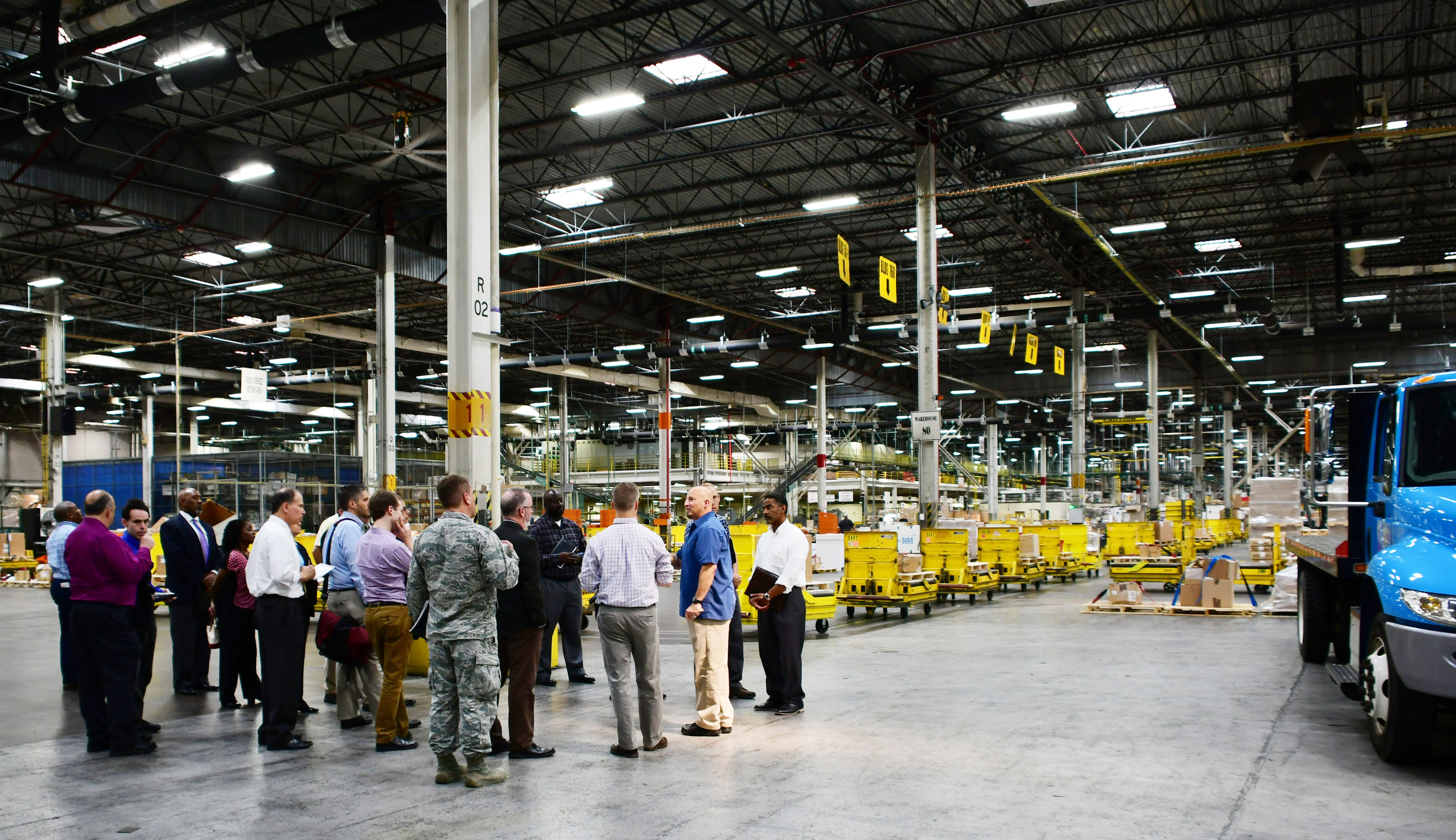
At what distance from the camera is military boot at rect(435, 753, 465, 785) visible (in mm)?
6035

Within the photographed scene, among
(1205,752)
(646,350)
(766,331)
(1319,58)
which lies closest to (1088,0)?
(1319,58)

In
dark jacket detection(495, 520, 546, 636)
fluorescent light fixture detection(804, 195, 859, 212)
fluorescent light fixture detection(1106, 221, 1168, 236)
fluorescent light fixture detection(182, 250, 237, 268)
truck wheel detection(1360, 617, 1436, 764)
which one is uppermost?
fluorescent light fixture detection(804, 195, 859, 212)

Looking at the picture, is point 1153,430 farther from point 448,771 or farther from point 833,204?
point 448,771

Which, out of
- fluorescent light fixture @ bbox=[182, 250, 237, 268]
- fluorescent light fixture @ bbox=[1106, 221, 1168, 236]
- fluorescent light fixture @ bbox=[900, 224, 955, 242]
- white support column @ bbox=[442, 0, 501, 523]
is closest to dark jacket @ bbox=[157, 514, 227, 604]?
white support column @ bbox=[442, 0, 501, 523]

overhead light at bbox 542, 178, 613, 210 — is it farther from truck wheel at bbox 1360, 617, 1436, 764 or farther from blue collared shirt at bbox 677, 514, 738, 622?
truck wheel at bbox 1360, 617, 1436, 764

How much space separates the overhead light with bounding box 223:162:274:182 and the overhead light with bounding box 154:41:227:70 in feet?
8.64

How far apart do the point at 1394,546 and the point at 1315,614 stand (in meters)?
4.27

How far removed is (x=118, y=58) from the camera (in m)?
17.8

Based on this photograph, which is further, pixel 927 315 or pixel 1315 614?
pixel 927 315

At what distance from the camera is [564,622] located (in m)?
9.80

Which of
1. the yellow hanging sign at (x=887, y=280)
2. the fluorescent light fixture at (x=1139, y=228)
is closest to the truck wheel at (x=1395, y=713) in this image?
the yellow hanging sign at (x=887, y=280)

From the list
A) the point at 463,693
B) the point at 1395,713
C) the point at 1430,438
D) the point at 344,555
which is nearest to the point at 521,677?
the point at 463,693

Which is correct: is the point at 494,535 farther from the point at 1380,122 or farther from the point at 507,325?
the point at 507,325

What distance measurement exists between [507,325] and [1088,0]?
997 inches
